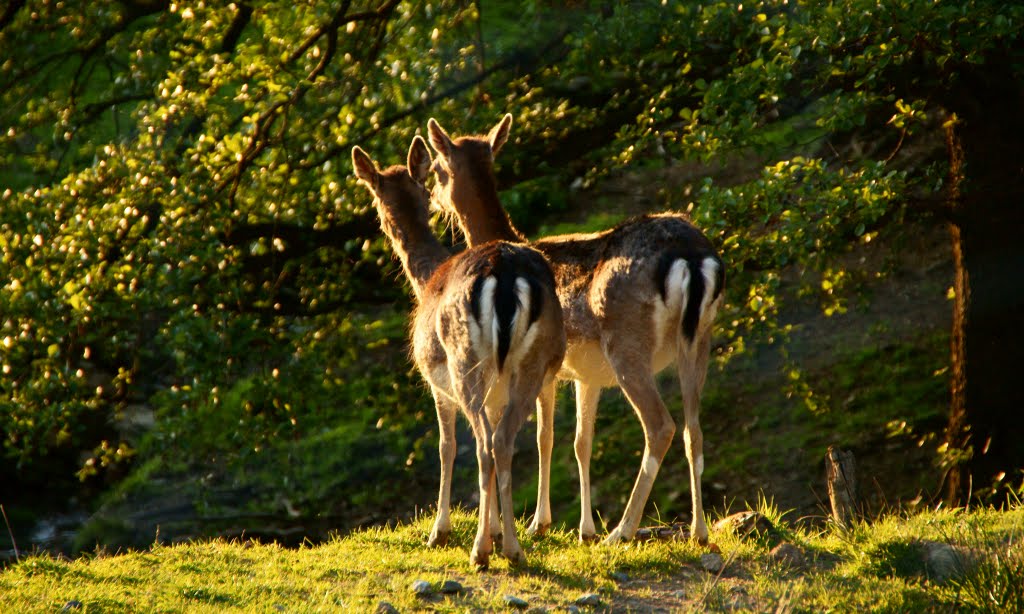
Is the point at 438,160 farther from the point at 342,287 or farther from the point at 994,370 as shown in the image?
the point at 994,370

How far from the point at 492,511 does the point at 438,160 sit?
3.05 m

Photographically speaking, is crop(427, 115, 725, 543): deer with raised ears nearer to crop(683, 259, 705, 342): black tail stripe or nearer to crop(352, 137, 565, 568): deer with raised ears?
crop(683, 259, 705, 342): black tail stripe

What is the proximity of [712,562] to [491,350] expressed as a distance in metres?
1.71

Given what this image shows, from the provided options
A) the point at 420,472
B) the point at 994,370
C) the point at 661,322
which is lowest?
the point at 420,472

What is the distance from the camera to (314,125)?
9.57 m

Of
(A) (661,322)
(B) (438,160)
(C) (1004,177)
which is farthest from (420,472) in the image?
(C) (1004,177)

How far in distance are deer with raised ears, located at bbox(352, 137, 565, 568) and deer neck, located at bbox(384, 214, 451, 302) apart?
2.90ft

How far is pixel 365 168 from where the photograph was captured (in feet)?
26.9

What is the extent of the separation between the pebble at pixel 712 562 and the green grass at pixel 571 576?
0.15 ft

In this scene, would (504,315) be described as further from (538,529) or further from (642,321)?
(538,529)

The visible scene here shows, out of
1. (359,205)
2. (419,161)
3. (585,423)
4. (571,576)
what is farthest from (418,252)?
(571,576)

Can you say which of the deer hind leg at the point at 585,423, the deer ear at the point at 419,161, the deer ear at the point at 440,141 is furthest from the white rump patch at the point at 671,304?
the deer ear at the point at 419,161

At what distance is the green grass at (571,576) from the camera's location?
5516 mm

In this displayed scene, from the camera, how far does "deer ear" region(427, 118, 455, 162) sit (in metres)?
8.03
